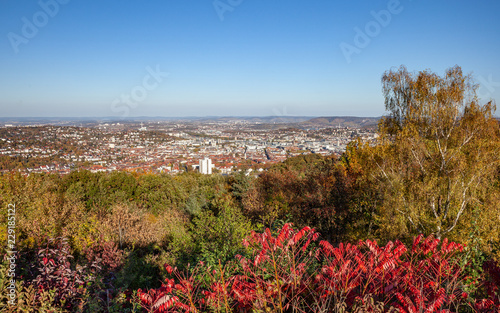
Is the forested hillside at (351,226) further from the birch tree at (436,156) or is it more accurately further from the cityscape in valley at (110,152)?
the cityscape in valley at (110,152)

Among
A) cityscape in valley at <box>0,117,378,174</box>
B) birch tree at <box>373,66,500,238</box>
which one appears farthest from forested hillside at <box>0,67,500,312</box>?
cityscape in valley at <box>0,117,378,174</box>

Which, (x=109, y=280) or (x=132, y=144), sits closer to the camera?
A: (x=109, y=280)

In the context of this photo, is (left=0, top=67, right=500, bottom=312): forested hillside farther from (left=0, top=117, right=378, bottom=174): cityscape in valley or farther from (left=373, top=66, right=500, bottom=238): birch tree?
(left=0, top=117, right=378, bottom=174): cityscape in valley

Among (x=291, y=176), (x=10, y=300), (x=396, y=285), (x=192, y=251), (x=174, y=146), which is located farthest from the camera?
(x=174, y=146)

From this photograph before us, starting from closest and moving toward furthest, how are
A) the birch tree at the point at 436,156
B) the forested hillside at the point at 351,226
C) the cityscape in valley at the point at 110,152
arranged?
the forested hillside at the point at 351,226 → the birch tree at the point at 436,156 → the cityscape in valley at the point at 110,152

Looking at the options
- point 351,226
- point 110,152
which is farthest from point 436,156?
point 110,152

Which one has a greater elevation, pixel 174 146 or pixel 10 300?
pixel 10 300

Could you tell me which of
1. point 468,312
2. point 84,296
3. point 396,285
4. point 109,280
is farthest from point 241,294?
point 109,280

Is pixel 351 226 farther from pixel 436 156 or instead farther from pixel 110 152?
pixel 110 152

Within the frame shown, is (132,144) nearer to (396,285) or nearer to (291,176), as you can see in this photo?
(291,176)

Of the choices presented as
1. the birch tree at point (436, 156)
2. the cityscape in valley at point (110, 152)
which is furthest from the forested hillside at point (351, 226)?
the cityscape in valley at point (110, 152)

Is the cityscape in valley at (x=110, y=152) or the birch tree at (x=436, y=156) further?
the cityscape in valley at (x=110, y=152)
